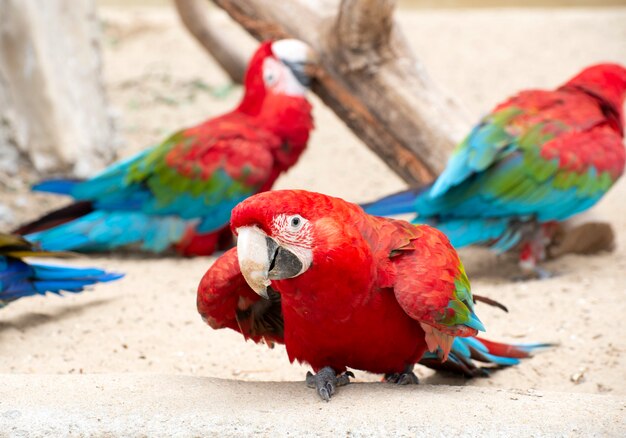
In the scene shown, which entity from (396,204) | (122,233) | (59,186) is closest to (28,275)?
(122,233)

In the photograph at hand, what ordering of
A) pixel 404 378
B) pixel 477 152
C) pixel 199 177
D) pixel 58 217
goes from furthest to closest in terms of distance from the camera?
pixel 58 217, pixel 199 177, pixel 477 152, pixel 404 378

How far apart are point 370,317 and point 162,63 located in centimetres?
487

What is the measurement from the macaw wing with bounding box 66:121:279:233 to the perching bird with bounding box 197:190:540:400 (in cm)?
134

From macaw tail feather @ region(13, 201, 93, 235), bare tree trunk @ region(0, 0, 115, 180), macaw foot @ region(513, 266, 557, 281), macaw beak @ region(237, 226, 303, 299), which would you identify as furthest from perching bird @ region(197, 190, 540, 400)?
bare tree trunk @ region(0, 0, 115, 180)

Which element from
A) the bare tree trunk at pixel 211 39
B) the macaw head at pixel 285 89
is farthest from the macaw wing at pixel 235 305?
the bare tree trunk at pixel 211 39

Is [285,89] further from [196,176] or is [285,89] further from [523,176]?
[523,176]

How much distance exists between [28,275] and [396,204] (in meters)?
1.31

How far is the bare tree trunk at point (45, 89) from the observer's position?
156 inches

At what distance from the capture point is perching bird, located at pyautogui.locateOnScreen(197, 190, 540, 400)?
157cm

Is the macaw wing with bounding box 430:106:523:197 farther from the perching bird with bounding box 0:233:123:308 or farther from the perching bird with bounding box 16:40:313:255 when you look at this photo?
the perching bird with bounding box 0:233:123:308

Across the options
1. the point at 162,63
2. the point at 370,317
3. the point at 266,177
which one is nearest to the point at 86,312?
the point at 266,177

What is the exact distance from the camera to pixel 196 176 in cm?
328

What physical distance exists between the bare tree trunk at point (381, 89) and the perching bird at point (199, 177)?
0.14m

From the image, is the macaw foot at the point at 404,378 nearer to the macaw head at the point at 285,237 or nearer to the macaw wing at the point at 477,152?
the macaw head at the point at 285,237
